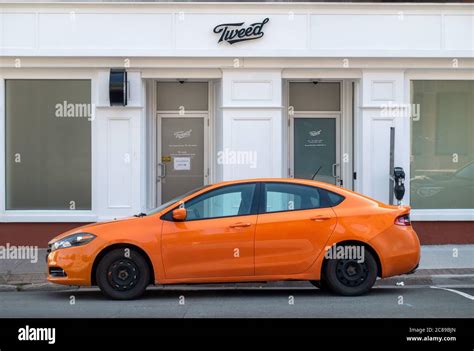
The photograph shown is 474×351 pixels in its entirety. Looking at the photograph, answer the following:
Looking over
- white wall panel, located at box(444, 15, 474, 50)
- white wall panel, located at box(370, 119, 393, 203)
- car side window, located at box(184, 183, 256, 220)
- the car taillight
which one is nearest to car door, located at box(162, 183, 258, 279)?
car side window, located at box(184, 183, 256, 220)

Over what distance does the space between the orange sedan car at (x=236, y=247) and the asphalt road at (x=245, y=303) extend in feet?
1.00

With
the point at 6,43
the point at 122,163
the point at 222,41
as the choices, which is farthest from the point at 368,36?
the point at 6,43

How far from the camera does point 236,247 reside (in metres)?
9.55

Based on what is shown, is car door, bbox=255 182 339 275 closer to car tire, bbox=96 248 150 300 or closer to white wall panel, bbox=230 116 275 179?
car tire, bbox=96 248 150 300

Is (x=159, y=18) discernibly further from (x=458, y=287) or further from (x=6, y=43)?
(x=458, y=287)

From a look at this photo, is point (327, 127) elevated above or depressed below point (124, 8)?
below

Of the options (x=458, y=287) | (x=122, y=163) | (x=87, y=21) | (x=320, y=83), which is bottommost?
(x=458, y=287)

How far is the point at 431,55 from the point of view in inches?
566

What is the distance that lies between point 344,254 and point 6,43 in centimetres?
799

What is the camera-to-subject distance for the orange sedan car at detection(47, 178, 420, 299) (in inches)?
376

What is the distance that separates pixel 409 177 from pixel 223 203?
601 cm

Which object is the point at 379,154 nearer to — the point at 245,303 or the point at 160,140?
the point at 160,140

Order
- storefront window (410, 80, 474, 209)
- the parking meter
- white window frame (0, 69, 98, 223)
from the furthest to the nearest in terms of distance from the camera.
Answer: storefront window (410, 80, 474, 209) → white window frame (0, 69, 98, 223) → the parking meter

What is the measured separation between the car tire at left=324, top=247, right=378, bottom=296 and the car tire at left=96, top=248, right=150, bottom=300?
7.68 ft
